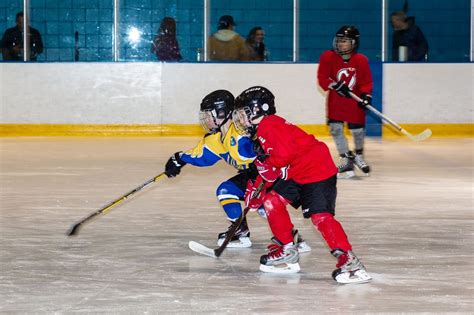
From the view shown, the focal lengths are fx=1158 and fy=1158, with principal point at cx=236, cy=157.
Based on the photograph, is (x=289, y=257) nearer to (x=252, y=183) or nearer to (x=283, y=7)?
(x=252, y=183)

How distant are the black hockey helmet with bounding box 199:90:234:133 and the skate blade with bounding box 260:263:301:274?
2.65ft

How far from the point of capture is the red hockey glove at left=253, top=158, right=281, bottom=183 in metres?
4.72

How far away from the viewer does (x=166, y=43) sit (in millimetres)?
13930

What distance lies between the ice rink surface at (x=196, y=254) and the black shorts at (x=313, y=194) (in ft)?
0.93

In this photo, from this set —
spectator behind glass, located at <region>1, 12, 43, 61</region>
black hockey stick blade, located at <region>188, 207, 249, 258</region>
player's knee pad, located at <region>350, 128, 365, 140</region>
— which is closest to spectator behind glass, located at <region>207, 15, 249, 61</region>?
spectator behind glass, located at <region>1, 12, 43, 61</region>

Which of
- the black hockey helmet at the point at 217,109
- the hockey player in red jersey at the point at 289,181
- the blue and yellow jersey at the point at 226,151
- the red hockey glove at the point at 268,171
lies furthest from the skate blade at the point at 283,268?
the black hockey helmet at the point at 217,109

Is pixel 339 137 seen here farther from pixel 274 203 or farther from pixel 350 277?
pixel 350 277

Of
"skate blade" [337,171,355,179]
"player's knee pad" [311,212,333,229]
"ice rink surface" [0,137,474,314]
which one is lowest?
"skate blade" [337,171,355,179]

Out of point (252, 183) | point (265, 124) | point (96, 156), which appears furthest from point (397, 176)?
point (265, 124)

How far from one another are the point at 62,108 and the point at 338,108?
5.02 meters

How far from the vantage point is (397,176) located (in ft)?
29.8

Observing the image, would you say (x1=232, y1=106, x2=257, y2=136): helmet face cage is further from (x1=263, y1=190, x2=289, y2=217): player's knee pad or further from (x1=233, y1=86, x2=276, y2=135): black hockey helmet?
(x1=263, y1=190, x2=289, y2=217): player's knee pad

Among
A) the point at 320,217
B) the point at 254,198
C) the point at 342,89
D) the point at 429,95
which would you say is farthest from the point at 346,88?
the point at 429,95

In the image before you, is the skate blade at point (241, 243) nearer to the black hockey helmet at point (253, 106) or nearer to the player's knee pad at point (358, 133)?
the black hockey helmet at point (253, 106)
